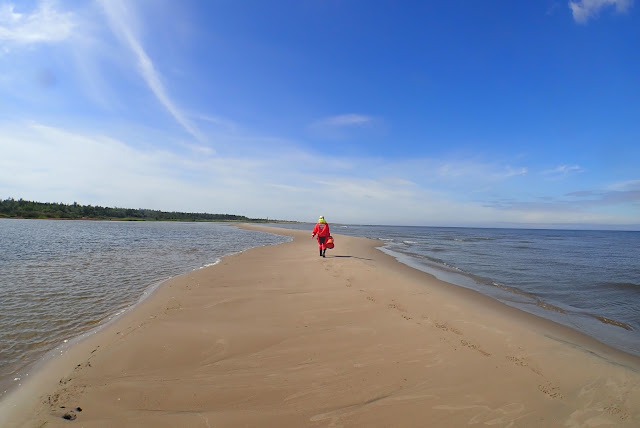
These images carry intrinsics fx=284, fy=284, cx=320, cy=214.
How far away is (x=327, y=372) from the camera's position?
12.7ft

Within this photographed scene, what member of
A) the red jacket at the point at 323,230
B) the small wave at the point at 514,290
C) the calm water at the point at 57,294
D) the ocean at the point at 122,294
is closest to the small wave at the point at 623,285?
the ocean at the point at 122,294

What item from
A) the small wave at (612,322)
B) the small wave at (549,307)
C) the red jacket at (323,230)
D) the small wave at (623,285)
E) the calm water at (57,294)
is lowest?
the small wave at (612,322)

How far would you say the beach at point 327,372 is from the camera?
305 centimetres

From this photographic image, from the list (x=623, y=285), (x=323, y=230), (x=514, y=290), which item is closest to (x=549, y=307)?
(x=514, y=290)

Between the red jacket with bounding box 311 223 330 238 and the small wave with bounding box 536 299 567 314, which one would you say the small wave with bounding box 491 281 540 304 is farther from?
the red jacket with bounding box 311 223 330 238

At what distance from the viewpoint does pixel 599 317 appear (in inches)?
309

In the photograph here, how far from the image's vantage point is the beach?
305 centimetres

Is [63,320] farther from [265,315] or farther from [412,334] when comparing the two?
[412,334]

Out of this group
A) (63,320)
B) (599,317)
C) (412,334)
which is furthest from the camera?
(599,317)

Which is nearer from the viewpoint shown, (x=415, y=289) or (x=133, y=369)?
A: (x=133, y=369)

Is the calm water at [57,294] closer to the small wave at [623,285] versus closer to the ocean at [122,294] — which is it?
the ocean at [122,294]

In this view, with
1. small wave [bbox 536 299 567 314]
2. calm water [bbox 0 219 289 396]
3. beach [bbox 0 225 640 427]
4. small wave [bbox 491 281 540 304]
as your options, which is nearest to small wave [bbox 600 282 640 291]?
small wave [bbox 491 281 540 304]

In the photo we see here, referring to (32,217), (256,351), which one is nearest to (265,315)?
(256,351)

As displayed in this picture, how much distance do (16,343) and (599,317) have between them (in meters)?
13.2
